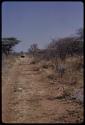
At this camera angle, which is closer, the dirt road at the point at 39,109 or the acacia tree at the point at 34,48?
the dirt road at the point at 39,109

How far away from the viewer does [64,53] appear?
72.6 ft

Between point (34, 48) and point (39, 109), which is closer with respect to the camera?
point (39, 109)

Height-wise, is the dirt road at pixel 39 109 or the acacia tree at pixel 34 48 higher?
the acacia tree at pixel 34 48

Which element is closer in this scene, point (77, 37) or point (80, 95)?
point (80, 95)

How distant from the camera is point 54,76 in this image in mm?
14977

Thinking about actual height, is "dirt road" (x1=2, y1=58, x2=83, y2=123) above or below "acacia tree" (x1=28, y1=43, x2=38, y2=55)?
below

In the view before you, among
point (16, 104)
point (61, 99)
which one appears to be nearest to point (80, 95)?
point (61, 99)

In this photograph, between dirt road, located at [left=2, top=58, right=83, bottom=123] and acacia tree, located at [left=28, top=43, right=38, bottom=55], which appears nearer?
dirt road, located at [left=2, top=58, right=83, bottom=123]

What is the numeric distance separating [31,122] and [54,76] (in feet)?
30.4

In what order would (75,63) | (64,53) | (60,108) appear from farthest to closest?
(64,53)
(75,63)
(60,108)

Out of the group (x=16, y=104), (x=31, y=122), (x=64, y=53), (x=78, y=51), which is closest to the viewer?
(x=31, y=122)

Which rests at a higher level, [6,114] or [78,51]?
[78,51]

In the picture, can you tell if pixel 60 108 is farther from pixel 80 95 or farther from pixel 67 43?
pixel 67 43

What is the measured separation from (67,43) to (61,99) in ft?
46.7
